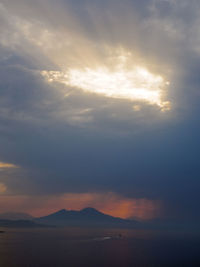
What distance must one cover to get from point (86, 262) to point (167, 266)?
30.2m

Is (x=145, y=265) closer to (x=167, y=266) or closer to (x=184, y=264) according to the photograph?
(x=167, y=266)

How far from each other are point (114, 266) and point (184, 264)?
89.1ft

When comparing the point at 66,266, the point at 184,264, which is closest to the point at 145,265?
the point at 184,264

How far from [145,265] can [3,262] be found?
178ft

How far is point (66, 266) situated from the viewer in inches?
3821

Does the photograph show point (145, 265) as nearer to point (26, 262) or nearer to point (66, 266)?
point (66, 266)

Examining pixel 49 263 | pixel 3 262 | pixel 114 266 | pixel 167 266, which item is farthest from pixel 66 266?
pixel 167 266

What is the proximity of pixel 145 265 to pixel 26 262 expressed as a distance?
44.8 meters

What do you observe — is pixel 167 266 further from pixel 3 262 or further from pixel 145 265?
pixel 3 262

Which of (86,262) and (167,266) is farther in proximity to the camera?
(86,262)

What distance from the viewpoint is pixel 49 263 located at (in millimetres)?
102938

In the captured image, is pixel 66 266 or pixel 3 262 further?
pixel 3 262

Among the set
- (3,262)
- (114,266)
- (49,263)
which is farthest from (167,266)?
(3,262)

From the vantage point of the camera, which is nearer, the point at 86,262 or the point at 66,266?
the point at 66,266
